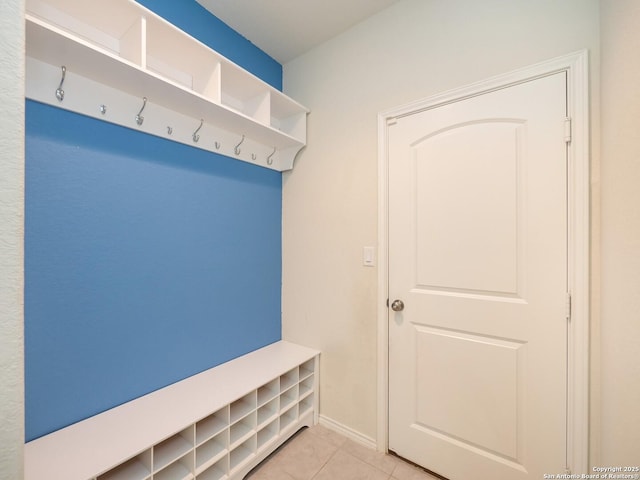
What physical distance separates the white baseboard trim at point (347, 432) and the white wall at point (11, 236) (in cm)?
164

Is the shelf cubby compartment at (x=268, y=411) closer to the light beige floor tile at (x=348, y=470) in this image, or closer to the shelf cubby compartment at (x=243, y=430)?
the shelf cubby compartment at (x=243, y=430)

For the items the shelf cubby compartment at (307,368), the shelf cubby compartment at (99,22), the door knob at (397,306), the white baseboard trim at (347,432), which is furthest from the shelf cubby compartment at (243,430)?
the shelf cubby compartment at (99,22)

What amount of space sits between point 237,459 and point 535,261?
176 cm

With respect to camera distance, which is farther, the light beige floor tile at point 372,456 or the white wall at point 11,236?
the light beige floor tile at point 372,456

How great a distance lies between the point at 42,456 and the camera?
1003 mm

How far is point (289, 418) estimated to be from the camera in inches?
70.7

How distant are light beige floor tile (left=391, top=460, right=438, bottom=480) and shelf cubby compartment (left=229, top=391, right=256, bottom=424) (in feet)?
2.77

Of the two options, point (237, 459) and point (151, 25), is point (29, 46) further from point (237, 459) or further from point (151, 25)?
point (237, 459)

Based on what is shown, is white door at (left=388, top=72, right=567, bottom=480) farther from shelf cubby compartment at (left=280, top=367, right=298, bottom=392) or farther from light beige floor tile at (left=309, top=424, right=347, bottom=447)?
shelf cubby compartment at (left=280, top=367, right=298, bottom=392)

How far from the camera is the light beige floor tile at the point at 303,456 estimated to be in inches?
60.1

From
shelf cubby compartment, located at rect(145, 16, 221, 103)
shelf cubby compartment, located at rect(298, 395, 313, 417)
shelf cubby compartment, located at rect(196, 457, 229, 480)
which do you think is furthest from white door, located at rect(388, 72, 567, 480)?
shelf cubby compartment, located at rect(145, 16, 221, 103)

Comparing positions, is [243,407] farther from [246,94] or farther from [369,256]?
[246,94]

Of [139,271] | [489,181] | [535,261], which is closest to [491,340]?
[535,261]

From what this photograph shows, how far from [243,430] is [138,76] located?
5.85 feet
